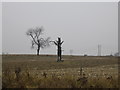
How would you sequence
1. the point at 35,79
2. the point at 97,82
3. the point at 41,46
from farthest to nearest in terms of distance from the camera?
the point at 41,46 < the point at 35,79 < the point at 97,82

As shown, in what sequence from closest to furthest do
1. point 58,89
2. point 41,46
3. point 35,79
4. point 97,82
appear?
point 58,89
point 97,82
point 35,79
point 41,46

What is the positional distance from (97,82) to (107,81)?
1.75 feet

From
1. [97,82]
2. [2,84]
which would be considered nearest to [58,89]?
[97,82]

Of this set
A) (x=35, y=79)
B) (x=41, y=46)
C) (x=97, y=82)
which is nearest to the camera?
(x=97, y=82)

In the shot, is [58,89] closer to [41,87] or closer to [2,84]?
[41,87]

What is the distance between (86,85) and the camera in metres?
11.2

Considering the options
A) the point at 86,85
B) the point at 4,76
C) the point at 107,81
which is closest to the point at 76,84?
the point at 86,85

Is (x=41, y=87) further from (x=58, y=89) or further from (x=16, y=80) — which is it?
(x=16, y=80)

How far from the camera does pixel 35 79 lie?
12430mm

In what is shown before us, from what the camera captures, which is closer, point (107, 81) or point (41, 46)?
point (107, 81)

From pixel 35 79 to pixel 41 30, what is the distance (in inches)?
3498

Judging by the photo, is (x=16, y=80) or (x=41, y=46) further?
(x=41, y=46)

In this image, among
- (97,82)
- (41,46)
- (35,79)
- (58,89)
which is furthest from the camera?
(41,46)

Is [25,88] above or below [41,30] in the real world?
below
